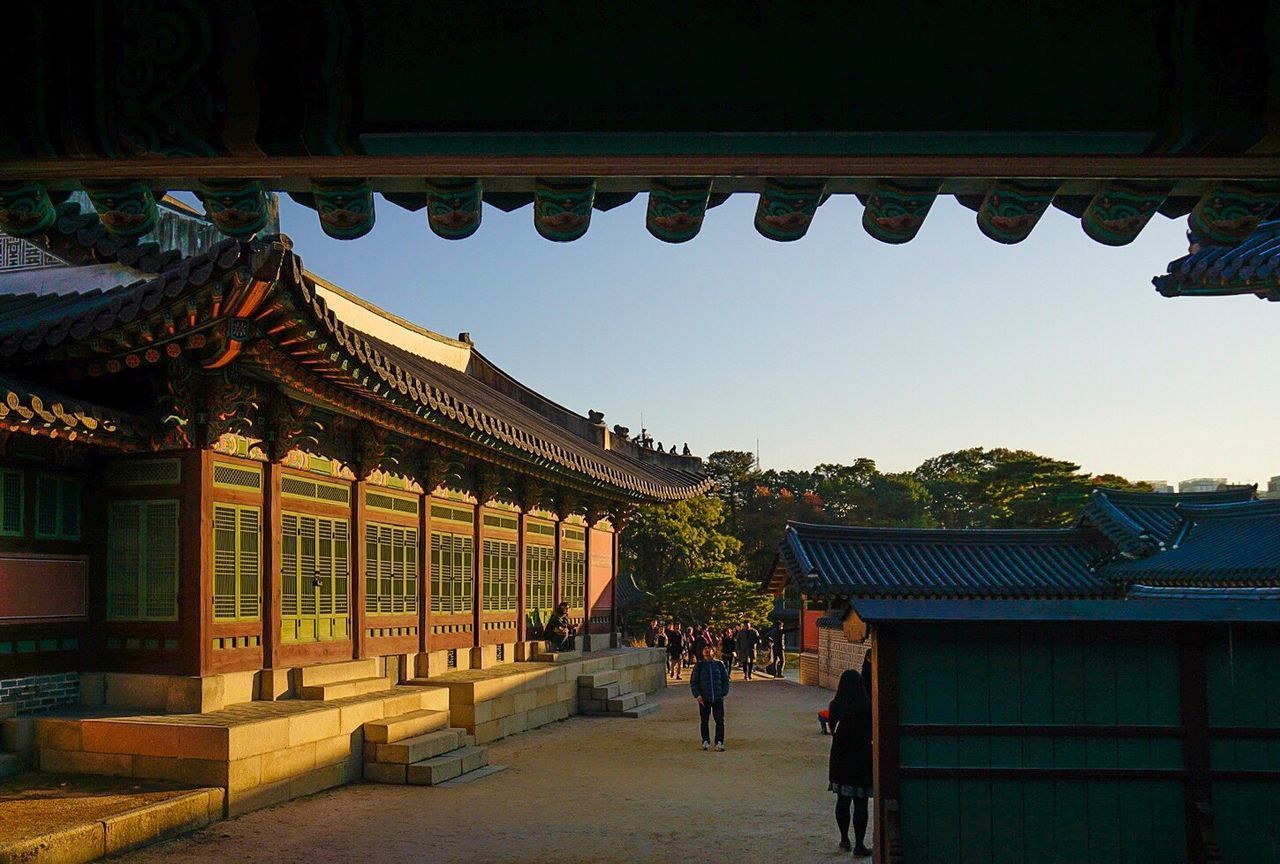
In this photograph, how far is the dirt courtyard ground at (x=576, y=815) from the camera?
33.1 ft

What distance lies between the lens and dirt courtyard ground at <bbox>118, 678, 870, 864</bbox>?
1010cm

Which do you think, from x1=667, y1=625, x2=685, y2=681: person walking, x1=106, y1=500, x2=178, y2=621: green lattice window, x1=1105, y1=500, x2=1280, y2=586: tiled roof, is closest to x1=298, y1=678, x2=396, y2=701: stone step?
x1=106, y1=500, x2=178, y2=621: green lattice window

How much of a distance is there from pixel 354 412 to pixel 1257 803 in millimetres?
10413

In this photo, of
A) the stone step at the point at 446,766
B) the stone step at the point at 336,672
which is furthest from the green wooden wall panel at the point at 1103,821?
the stone step at the point at 336,672

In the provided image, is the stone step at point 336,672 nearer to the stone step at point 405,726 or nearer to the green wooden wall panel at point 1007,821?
the stone step at point 405,726

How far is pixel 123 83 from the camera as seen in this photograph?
380cm

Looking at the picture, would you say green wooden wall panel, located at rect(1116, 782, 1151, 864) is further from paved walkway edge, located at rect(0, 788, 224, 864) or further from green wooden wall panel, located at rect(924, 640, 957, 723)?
paved walkway edge, located at rect(0, 788, 224, 864)

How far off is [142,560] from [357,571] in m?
3.56

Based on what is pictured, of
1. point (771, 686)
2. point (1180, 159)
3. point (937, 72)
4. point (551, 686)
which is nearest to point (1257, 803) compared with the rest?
point (1180, 159)

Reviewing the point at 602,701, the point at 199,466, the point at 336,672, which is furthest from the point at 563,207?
the point at 602,701

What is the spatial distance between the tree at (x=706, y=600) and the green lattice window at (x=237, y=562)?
3337 centimetres

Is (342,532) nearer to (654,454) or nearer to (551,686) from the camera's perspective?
(551,686)

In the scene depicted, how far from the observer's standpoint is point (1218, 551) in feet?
76.0

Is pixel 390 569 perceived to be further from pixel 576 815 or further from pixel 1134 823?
pixel 1134 823
